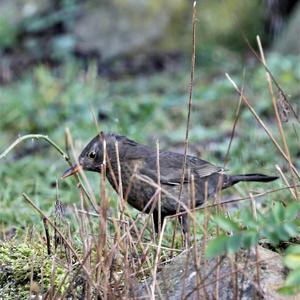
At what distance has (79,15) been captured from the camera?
483 inches

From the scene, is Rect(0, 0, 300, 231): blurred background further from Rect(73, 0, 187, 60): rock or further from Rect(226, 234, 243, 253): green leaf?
Rect(226, 234, 243, 253): green leaf

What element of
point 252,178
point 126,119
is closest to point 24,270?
point 252,178

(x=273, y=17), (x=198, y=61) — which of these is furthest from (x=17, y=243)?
(x=273, y=17)

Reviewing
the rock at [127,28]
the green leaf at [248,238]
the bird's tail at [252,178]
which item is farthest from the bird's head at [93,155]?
the rock at [127,28]

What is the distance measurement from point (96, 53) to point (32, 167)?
15.5 feet

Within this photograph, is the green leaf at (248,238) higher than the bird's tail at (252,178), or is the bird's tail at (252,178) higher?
the green leaf at (248,238)

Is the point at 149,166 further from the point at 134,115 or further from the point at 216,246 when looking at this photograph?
the point at 134,115

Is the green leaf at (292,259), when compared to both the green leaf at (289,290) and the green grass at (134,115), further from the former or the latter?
the green grass at (134,115)

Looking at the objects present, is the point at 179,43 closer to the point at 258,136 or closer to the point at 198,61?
the point at 198,61

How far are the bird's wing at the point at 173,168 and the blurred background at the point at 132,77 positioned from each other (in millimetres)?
658

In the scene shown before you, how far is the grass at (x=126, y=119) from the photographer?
6402 mm

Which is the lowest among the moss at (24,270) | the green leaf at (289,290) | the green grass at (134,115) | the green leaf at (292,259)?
the green grass at (134,115)

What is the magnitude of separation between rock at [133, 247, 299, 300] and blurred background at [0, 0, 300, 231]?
210cm

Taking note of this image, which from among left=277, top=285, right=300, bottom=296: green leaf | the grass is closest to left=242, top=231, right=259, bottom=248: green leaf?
left=277, top=285, right=300, bottom=296: green leaf
